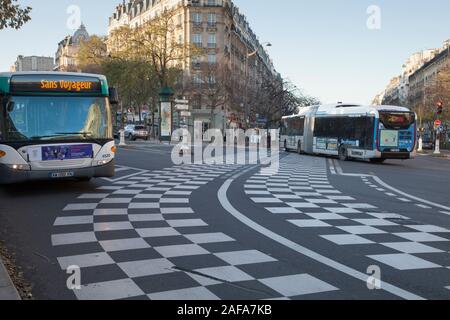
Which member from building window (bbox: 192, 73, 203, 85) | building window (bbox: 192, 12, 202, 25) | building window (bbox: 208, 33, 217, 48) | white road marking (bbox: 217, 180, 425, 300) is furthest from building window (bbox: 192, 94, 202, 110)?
white road marking (bbox: 217, 180, 425, 300)

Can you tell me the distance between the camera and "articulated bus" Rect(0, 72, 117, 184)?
1050 centimetres

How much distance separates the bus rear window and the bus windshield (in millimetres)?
16501

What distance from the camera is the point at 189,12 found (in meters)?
74.9

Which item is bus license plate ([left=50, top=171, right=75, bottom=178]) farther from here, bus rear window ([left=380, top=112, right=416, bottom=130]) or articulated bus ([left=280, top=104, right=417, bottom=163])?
bus rear window ([left=380, top=112, right=416, bottom=130])

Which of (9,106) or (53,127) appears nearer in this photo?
(9,106)

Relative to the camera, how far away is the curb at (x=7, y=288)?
162 inches

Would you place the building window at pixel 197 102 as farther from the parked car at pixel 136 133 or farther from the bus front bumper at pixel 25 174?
the bus front bumper at pixel 25 174

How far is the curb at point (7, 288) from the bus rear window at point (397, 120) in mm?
22208

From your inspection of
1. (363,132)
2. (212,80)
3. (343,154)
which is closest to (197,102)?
→ (212,80)

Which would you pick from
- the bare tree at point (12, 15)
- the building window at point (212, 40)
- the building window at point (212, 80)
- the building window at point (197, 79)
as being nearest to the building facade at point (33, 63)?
the building window at point (212, 40)

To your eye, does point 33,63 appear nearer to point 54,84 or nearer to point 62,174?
point 54,84

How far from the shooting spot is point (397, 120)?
24.4 meters

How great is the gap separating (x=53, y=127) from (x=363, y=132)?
708 inches
